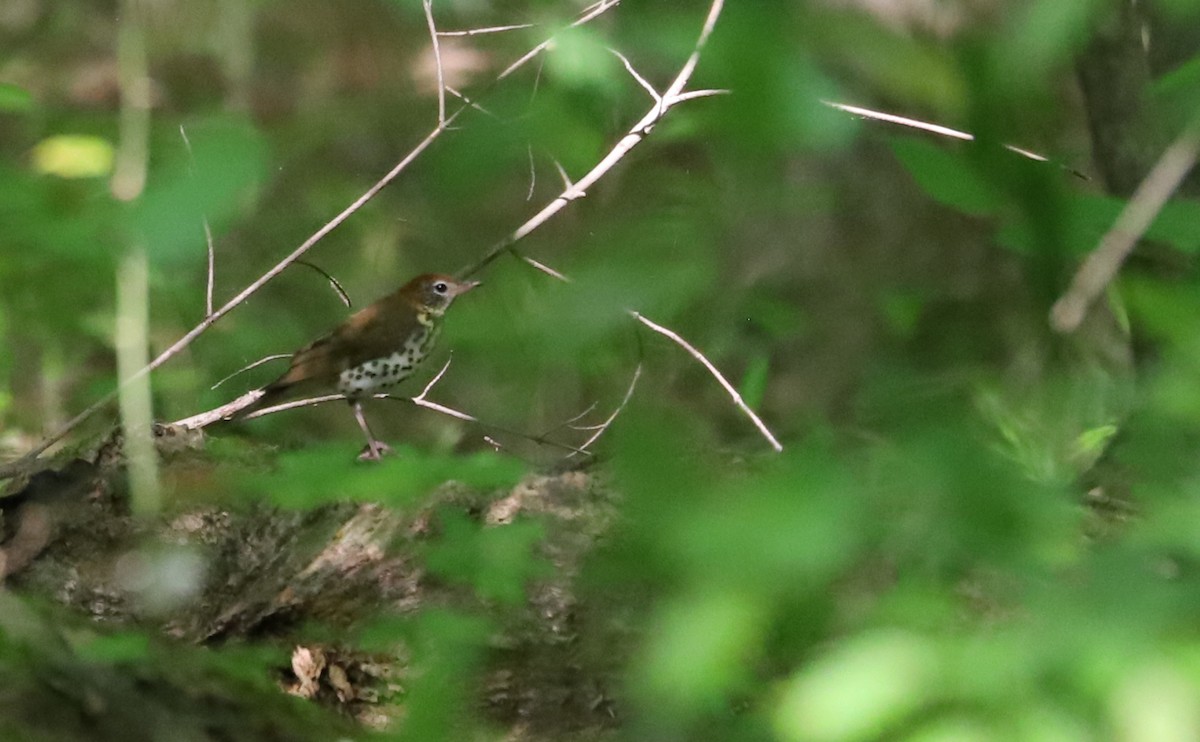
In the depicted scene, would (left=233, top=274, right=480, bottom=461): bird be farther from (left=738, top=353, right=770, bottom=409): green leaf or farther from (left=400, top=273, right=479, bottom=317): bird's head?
(left=738, top=353, right=770, bottom=409): green leaf

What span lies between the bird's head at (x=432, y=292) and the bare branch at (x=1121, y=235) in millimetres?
1286

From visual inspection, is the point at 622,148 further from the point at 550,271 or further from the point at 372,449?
the point at 372,449

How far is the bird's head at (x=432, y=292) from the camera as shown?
1.69 metres

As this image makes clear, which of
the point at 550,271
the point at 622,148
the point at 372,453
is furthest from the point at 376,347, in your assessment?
the point at 550,271

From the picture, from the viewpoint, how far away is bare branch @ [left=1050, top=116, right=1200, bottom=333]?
298 mm

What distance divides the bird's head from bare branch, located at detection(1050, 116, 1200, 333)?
129cm

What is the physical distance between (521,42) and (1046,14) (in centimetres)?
61

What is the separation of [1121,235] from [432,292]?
1517 millimetres

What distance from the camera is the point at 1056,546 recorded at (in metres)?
0.36

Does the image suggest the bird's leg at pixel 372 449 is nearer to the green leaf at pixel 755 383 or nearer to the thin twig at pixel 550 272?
the thin twig at pixel 550 272

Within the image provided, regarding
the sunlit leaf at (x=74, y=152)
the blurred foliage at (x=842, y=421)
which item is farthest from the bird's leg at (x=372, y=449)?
the sunlit leaf at (x=74, y=152)

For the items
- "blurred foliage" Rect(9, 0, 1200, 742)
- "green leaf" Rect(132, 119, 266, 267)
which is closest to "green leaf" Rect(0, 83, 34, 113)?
"blurred foliage" Rect(9, 0, 1200, 742)

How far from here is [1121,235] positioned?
15.5 inches

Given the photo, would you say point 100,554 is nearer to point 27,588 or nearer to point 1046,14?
point 27,588
